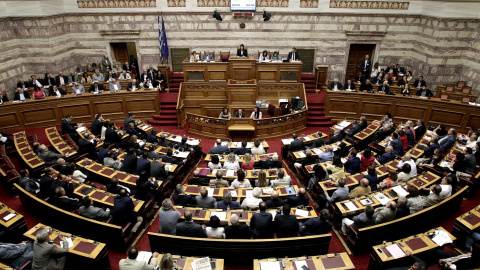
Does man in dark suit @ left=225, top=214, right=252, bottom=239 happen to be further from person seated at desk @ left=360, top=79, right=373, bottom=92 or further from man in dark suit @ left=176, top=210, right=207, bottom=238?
person seated at desk @ left=360, top=79, right=373, bottom=92

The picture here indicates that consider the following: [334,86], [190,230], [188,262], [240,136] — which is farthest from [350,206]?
[334,86]

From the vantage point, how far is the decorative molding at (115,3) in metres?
15.0

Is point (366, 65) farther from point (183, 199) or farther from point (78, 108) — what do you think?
point (78, 108)

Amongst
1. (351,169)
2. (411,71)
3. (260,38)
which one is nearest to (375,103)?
(411,71)

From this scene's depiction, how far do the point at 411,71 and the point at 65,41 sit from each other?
712 inches

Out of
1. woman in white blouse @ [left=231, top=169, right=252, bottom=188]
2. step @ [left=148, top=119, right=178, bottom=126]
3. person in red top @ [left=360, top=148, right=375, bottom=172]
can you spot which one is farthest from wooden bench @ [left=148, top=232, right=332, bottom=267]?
step @ [left=148, top=119, right=178, bottom=126]

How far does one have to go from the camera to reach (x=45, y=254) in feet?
16.6

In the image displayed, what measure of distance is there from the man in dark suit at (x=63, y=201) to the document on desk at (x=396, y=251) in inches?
259

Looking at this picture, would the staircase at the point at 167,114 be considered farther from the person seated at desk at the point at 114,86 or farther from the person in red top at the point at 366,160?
the person in red top at the point at 366,160

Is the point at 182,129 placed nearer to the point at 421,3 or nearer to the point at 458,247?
the point at 458,247

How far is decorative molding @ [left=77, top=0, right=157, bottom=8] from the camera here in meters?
15.0

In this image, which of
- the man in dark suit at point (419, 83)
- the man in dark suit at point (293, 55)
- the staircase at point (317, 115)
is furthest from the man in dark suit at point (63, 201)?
the man in dark suit at point (419, 83)

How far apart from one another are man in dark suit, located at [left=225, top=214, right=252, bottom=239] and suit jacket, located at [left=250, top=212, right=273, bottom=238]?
0.19 meters

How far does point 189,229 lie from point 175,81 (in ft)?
35.9
